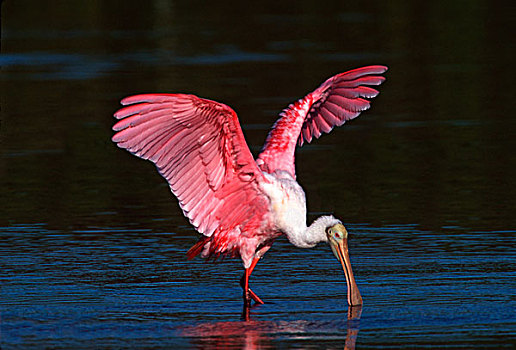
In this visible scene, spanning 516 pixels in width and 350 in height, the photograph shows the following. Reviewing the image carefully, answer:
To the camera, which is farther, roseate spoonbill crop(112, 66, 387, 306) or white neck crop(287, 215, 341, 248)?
white neck crop(287, 215, 341, 248)

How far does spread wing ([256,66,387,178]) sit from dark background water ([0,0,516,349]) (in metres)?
0.91

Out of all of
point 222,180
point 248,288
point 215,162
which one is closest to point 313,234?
point 248,288

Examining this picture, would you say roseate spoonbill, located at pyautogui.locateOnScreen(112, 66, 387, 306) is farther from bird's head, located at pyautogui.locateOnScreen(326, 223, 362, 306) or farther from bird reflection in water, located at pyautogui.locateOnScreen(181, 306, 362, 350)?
bird reflection in water, located at pyautogui.locateOnScreen(181, 306, 362, 350)

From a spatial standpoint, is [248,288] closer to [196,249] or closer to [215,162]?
[196,249]

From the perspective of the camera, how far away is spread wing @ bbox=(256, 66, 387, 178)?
11.9m

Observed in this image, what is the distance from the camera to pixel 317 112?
12.9 meters

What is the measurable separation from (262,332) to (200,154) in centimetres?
193

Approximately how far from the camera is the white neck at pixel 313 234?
10.9 m

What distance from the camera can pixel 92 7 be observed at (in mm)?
42250

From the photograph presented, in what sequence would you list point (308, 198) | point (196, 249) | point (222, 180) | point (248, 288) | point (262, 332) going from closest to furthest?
point (262, 332) → point (248, 288) → point (222, 180) → point (196, 249) → point (308, 198)

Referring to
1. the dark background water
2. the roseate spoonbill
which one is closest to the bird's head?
the roseate spoonbill

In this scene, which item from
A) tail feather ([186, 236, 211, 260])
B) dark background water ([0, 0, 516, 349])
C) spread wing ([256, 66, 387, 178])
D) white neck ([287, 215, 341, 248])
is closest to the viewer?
dark background water ([0, 0, 516, 349])

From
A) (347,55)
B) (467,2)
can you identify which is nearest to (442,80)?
(347,55)

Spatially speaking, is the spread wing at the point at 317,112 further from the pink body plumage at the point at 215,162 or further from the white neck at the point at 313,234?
the white neck at the point at 313,234
